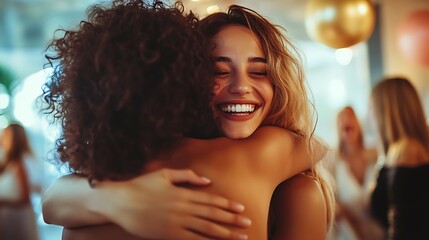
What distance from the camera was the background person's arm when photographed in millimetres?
825

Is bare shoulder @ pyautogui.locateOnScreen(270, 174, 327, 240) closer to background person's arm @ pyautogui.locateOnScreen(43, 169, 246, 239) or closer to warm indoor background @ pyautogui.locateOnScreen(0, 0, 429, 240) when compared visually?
background person's arm @ pyautogui.locateOnScreen(43, 169, 246, 239)

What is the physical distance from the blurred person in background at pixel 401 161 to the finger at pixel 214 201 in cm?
140

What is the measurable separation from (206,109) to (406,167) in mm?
1424

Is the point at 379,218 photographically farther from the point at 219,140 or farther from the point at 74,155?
the point at 74,155

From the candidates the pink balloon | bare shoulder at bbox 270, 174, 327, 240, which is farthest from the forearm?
the pink balloon

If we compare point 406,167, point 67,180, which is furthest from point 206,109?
point 406,167

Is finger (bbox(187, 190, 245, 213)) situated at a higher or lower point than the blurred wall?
lower

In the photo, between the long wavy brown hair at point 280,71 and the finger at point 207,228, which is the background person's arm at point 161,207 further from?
the long wavy brown hair at point 280,71

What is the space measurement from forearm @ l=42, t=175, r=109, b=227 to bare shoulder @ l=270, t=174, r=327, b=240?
34 cm

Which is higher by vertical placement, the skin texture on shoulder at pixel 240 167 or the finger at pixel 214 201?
the skin texture on shoulder at pixel 240 167

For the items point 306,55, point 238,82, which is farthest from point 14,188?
point 306,55

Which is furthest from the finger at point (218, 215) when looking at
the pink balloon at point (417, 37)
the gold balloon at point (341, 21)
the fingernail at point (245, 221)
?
the pink balloon at point (417, 37)

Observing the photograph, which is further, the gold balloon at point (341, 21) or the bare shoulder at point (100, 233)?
the gold balloon at point (341, 21)

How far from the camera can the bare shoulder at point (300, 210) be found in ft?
3.19
